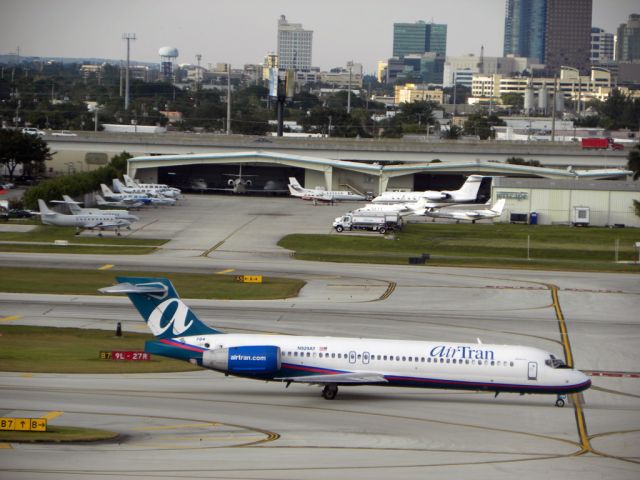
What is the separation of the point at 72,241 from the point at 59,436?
65722mm

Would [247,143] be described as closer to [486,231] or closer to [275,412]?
[486,231]

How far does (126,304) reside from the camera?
69.6 m

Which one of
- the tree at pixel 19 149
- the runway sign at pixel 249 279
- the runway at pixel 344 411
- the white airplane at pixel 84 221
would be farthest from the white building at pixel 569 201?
the tree at pixel 19 149

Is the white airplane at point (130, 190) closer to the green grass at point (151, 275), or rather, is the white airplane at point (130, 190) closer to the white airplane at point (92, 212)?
the white airplane at point (92, 212)

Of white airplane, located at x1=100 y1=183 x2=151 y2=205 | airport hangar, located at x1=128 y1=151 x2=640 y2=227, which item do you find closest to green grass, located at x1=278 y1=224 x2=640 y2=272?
airport hangar, located at x1=128 y1=151 x2=640 y2=227

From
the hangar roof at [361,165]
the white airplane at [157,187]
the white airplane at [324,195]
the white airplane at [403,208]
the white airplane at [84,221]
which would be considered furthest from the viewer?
the hangar roof at [361,165]

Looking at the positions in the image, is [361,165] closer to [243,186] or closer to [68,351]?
[243,186]

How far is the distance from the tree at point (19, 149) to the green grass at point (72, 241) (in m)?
42.5

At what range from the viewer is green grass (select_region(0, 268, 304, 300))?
73.6 meters

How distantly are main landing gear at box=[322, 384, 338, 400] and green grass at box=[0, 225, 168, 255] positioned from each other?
167ft

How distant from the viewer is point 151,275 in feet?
260

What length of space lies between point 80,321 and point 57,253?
102 ft

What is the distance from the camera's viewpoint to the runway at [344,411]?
117ft

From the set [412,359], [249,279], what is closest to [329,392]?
[412,359]
